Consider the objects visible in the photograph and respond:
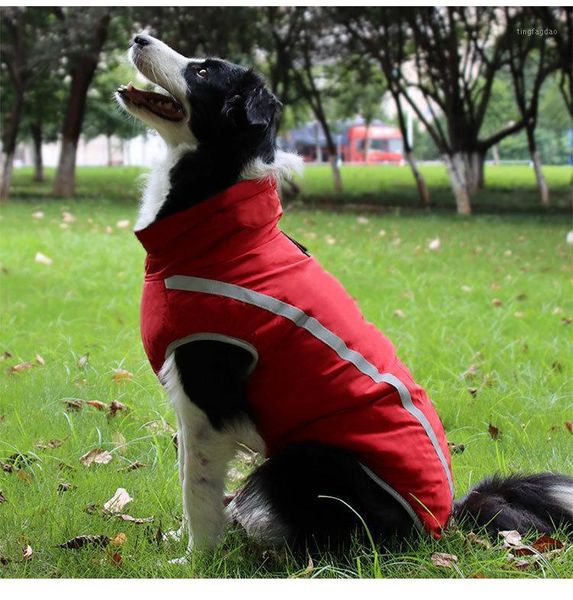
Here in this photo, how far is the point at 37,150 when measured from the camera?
52.3ft

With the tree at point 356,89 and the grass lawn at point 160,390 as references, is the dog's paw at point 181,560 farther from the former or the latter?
the tree at point 356,89

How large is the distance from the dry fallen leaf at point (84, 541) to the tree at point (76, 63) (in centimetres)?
787

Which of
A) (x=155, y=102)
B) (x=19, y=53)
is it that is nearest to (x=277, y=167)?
(x=155, y=102)

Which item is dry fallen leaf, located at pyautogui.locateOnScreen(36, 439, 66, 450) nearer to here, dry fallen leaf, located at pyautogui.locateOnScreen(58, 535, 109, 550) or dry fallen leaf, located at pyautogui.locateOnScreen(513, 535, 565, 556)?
dry fallen leaf, located at pyautogui.locateOnScreen(58, 535, 109, 550)

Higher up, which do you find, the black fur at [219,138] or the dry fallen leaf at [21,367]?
the black fur at [219,138]

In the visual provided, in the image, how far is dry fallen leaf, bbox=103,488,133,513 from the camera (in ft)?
7.39

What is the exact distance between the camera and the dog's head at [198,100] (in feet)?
6.59

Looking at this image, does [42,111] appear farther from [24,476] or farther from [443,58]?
[24,476]

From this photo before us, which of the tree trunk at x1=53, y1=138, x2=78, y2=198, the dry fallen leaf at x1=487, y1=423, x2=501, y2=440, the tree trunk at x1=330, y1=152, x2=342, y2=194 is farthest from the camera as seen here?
the tree trunk at x1=330, y1=152, x2=342, y2=194

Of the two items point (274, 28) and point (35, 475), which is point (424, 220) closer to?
point (274, 28)

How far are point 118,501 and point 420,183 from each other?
10.9 meters

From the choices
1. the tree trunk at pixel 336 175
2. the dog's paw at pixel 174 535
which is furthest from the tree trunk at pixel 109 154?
the dog's paw at pixel 174 535

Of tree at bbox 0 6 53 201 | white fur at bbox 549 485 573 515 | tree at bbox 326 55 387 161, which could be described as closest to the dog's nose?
white fur at bbox 549 485 573 515

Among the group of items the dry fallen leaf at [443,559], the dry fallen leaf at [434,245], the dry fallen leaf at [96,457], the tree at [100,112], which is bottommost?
the dry fallen leaf at [443,559]
